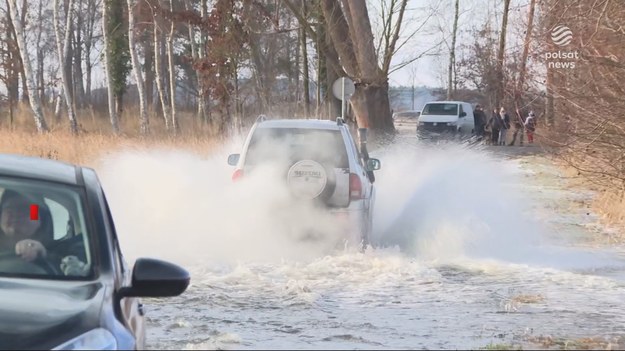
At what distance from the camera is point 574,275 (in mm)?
10148

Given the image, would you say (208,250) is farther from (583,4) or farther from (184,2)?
(184,2)

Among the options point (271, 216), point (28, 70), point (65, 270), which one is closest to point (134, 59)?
point (28, 70)

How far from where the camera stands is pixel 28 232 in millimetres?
4648

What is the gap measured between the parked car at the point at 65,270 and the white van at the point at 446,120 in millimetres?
32673

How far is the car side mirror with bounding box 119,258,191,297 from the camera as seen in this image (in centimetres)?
392

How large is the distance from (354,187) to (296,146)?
851mm

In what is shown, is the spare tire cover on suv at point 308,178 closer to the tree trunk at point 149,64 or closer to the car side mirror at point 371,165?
the car side mirror at point 371,165

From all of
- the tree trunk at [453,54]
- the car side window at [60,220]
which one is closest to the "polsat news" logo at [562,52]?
the car side window at [60,220]

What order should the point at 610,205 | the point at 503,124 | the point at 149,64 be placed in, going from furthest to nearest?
the point at 149,64 < the point at 503,124 < the point at 610,205

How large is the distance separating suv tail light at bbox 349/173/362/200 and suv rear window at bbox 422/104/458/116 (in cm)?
2827

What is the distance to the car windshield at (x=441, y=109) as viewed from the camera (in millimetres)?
38969

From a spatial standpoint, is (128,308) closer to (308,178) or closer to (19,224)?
(19,224)

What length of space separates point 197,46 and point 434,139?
10632mm

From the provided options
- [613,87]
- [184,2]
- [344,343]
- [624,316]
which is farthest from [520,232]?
[184,2]
